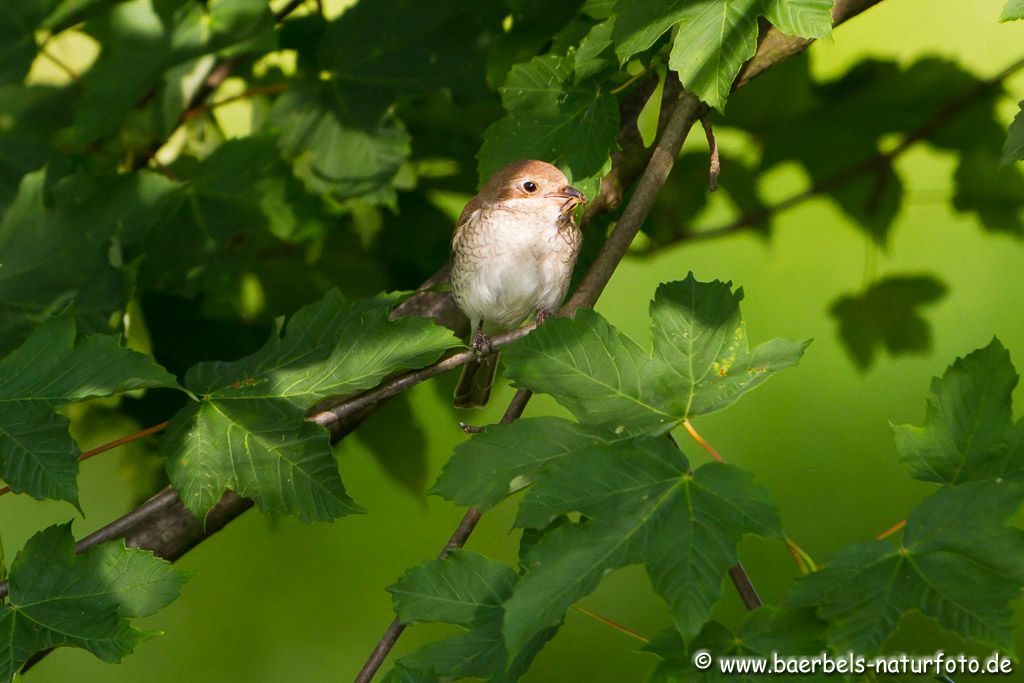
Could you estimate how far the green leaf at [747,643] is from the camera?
1.18 meters

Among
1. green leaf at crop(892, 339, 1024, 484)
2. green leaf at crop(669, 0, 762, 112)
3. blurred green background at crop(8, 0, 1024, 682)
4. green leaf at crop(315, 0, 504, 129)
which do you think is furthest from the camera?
blurred green background at crop(8, 0, 1024, 682)

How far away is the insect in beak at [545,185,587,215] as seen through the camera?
1855 millimetres

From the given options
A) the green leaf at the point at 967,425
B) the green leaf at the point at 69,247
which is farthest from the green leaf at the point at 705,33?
the green leaf at the point at 69,247

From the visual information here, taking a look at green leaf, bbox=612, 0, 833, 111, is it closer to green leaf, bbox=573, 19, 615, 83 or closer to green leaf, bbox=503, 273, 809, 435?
green leaf, bbox=573, 19, 615, 83

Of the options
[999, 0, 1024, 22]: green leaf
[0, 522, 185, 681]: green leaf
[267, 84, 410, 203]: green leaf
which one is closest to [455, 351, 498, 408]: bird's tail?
[267, 84, 410, 203]: green leaf

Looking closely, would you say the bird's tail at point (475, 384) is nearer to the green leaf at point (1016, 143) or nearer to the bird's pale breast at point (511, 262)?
the bird's pale breast at point (511, 262)

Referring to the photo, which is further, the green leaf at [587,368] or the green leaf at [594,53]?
the green leaf at [594,53]

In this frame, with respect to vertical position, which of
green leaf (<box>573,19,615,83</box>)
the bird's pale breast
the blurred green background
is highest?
green leaf (<box>573,19,615,83</box>)

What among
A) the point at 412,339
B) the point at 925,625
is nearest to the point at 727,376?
the point at 412,339

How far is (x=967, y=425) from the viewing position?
1.29 m

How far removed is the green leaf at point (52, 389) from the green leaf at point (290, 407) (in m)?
0.14

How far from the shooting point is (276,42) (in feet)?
7.33

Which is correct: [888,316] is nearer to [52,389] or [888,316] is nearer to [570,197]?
[570,197]

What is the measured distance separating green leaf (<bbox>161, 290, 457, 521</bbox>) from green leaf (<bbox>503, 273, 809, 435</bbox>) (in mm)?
164
